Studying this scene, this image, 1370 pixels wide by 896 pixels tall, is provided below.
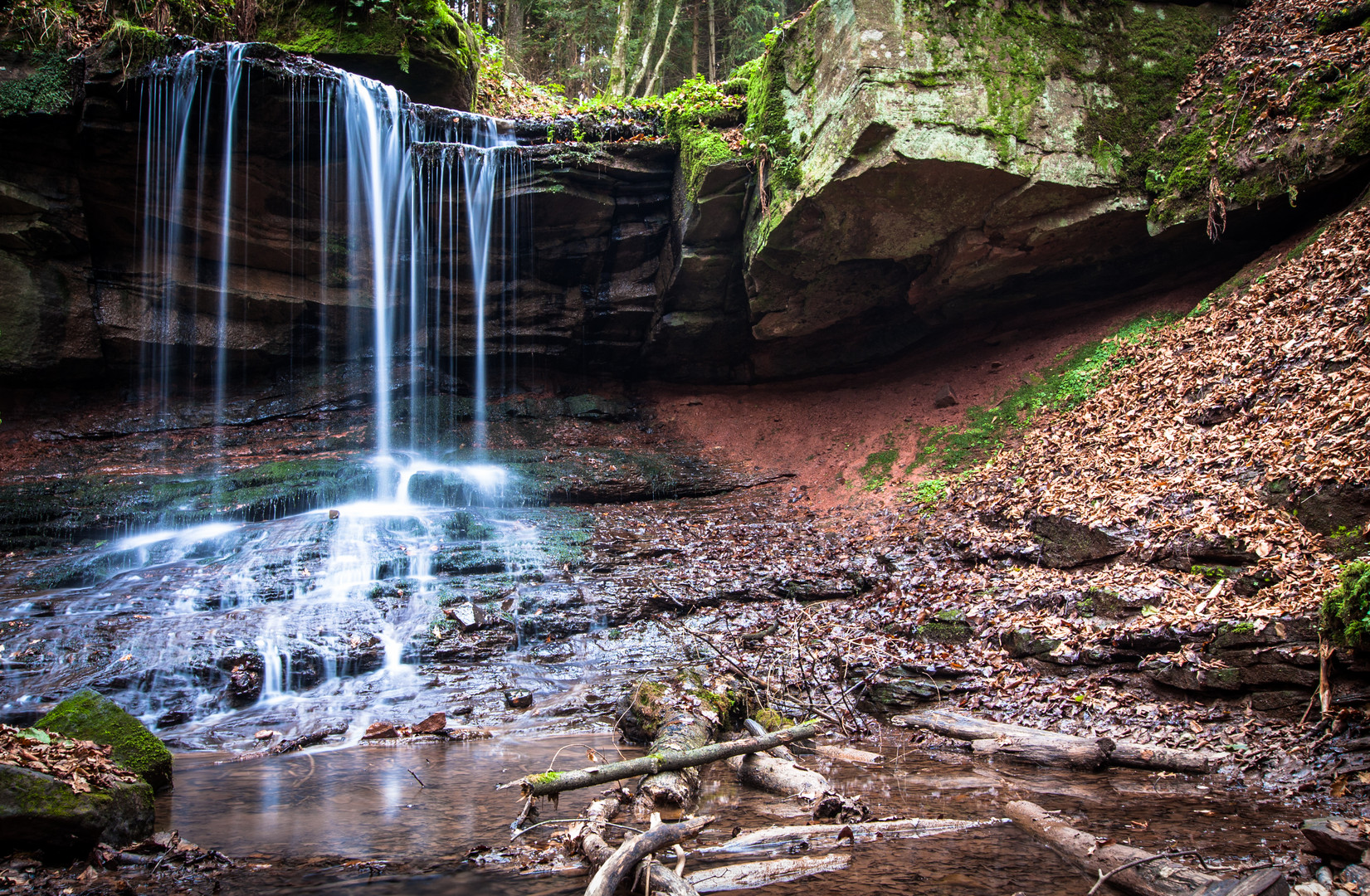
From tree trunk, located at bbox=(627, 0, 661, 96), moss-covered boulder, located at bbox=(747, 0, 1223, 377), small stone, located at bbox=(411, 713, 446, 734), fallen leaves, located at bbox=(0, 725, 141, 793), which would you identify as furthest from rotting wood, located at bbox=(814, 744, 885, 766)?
tree trunk, located at bbox=(627, 0, 661, 96)

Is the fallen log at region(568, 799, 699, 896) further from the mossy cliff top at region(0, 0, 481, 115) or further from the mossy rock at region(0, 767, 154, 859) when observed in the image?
the mossy cliff top at region(0, 0, 481, 115)

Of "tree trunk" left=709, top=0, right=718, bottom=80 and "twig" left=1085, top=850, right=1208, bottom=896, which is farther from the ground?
"tree trunk" left=709, top=0, right=718, bottom=80

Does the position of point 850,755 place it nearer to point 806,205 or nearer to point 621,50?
point 806,205

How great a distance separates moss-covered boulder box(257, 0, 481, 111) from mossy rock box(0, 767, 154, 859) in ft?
40.9

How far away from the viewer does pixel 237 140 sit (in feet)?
37.2

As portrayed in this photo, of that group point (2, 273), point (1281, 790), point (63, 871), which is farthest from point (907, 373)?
point (2, 273)

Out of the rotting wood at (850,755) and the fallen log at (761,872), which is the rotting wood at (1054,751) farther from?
the fallen log at (761,872)

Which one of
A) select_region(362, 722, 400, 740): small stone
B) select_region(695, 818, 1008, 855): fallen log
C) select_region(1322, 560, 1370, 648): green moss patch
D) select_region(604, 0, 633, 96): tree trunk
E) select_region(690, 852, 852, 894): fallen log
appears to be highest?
select_region(604, 0, 633, 96): tree trunk

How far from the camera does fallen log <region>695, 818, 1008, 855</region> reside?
304 centimetres

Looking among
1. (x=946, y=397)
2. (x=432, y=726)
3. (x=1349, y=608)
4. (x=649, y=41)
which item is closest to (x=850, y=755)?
(x=1349, y=608)

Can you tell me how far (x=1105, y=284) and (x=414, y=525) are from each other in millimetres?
11601

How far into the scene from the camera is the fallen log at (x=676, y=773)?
3512mm

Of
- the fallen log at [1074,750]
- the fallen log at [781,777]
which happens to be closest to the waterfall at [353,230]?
the fallen log at [781,777]

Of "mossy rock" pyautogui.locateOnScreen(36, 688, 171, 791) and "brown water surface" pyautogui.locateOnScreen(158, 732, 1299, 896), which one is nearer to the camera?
"brown water surface" pyautogui.locateOnScreen(158, 732, 1299, 896)
